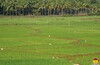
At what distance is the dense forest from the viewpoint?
453ft

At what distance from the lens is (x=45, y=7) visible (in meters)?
144

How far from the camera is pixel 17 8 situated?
140 meters

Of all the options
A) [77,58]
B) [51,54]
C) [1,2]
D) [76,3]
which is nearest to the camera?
[77,58]

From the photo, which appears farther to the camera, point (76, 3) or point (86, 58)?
point (76, 3)

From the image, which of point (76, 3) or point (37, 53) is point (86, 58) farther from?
point (76, 3)

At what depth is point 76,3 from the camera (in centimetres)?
15450

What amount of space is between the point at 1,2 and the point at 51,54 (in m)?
112

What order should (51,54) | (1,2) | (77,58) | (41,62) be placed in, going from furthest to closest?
(1,2) < (51,54) < (77,58) < (41,62)

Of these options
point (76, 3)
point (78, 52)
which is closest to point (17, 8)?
point (76, 3)

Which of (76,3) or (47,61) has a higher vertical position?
(47,61)

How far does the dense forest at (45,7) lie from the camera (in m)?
138

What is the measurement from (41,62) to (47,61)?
706 mm

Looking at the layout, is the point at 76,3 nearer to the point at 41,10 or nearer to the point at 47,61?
the point at 41,10

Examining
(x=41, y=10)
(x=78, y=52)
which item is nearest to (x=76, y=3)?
(x=41, y=10)
